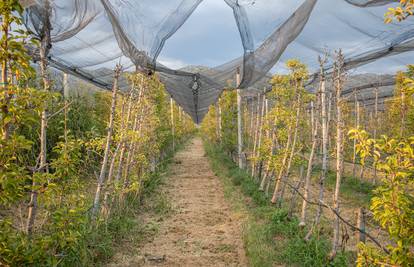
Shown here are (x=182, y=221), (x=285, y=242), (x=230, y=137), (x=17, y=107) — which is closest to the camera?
(x=17, y=107)

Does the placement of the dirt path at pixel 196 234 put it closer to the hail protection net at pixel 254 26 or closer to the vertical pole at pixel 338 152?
the vertical pole at pixel 338 152

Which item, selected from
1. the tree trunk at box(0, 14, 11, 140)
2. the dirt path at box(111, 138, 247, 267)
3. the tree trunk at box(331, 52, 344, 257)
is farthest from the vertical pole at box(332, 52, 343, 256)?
the tree trunk at box(0, 14, 11, 140)

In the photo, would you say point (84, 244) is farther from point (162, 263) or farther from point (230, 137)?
point (230, 137)

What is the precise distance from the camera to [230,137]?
11.6 metres

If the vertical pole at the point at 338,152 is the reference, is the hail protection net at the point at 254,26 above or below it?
above

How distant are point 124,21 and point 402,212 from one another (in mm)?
2948

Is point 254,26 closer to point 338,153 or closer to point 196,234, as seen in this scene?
point 338,153

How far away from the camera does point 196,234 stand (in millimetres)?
5215

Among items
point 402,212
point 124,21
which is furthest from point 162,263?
point 402,212

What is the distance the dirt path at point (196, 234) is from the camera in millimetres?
4297

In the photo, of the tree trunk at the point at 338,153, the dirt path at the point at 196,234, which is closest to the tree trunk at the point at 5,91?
the dirt path at the point at 196,234

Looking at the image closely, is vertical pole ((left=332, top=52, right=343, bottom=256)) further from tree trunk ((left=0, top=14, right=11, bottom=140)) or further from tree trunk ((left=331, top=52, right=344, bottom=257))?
tree trunk ((left=0, top=14, right=11, bottom=140))

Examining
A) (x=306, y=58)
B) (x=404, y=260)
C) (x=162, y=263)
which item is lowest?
(x=162, y=263)

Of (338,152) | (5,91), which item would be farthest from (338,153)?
(5,91)
